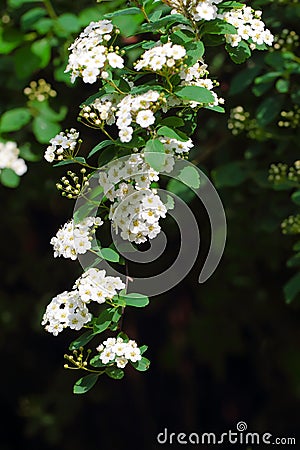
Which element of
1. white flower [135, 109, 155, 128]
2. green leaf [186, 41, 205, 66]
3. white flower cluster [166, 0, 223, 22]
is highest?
white flower cluster [166, 0, 223, 22]

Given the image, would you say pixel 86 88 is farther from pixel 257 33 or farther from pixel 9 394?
pixel 9 394

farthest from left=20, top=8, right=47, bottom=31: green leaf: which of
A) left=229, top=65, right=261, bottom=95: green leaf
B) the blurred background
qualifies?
left=229, top=65, right=261, bottom=95: green leaf

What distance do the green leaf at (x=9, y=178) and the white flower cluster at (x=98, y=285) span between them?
2.60 ft

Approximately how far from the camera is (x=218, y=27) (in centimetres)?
134

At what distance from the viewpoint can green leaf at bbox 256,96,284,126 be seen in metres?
1.98

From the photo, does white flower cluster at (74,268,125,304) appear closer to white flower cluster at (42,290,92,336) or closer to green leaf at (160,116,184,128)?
white flower cluster at (42,290,92,336)

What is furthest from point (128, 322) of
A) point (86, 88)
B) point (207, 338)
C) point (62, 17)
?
point (62, 17)

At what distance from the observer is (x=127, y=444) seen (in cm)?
340

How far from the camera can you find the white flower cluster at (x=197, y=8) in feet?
4.17

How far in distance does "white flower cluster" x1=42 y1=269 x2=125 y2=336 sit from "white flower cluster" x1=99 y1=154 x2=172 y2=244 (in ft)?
0.26

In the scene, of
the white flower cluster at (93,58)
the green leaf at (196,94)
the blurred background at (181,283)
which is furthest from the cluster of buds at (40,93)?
the green leaf at (196,94)

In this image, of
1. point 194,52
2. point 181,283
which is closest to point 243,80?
point 194,52

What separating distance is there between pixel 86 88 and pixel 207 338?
1153mm

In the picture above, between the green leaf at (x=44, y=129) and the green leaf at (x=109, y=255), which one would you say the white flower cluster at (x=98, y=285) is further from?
the green leaf at (x=44, y=129)
